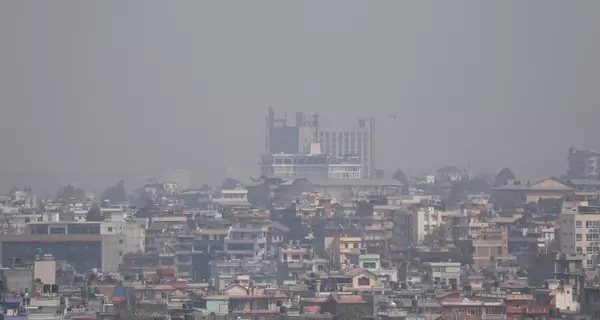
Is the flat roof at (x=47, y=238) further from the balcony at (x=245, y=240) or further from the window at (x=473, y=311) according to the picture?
the window at (x=473, y=311)

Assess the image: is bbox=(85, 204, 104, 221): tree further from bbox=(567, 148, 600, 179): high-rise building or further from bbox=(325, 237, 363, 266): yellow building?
bbox=(567, 148, 600, 179): high-rise building

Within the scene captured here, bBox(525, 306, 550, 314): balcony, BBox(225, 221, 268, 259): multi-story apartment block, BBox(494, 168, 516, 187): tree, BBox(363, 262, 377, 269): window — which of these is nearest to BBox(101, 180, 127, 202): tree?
BBox(494, 168, 516, 187): tree

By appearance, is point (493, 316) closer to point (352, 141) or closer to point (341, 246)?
point (341, 246)

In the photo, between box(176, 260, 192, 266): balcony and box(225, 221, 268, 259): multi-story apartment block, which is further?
box(225, 221, 268, 259): multi-story apartment block

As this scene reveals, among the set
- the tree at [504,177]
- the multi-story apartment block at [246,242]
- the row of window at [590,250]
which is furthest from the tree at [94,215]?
the tree at [504,177]

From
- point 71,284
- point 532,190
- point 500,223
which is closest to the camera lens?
point 71,284

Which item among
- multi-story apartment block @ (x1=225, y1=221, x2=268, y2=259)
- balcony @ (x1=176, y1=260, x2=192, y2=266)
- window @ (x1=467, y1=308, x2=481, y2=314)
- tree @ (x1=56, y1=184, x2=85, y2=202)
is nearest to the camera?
window @ (x1=467, y1=308, x2=481, y2=314)

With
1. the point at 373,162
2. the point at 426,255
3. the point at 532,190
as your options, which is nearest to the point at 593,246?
the point at 426,255

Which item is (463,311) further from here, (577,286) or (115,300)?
(115,300)
